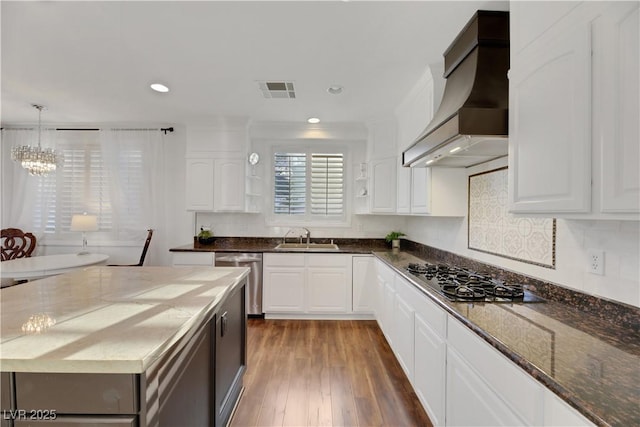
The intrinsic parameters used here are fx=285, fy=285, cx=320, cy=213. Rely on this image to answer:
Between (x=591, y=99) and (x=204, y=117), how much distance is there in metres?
3.81

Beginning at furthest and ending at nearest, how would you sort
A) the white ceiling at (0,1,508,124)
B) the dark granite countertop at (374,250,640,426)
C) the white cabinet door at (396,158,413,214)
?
1. the white cabinet door at (396,158,413,214)
2. the white ceiling at (0,1,508,124)
3. the dark granite countertop at (374,250,640,426)

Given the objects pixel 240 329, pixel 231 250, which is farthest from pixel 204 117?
pixel 240 329

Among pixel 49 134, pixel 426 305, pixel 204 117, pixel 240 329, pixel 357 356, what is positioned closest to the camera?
pixel 426 305

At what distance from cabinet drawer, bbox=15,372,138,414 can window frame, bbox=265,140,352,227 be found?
3.45 metres

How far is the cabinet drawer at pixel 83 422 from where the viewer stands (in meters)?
0.82

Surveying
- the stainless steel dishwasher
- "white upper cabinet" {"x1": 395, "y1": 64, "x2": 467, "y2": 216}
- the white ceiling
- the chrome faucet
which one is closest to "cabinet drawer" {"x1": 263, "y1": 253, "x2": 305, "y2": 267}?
the stainless steel dishwasher

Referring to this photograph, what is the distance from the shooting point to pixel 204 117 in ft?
12.3

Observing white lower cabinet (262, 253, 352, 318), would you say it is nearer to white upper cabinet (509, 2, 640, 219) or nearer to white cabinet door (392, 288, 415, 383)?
white cabinet door (392, 288, 415, 383)

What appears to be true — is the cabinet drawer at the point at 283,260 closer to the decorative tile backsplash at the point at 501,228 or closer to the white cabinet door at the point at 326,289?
the white cabinet door at the point at 326,289

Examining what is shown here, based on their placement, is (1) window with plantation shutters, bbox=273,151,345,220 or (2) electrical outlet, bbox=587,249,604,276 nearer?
(2) electrical outlet, bbox=587,249,604,276

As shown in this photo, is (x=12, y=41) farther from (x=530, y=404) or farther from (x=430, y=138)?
(x=530, y=404)

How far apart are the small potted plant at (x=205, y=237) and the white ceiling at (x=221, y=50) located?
1.70 m

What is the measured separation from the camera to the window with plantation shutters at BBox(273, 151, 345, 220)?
14.0 feet

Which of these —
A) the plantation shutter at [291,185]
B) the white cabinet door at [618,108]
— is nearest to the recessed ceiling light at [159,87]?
the plantation shutter at [291,185]
